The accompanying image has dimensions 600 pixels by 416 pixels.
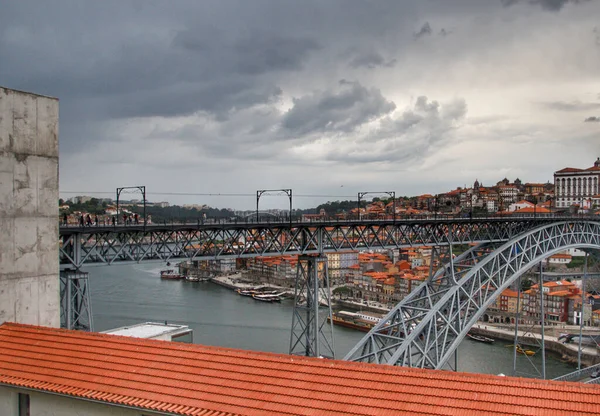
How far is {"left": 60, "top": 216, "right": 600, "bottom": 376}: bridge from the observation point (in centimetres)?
1596

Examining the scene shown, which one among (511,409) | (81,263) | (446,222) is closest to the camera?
(511,409)

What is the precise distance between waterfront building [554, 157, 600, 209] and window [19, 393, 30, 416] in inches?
2975

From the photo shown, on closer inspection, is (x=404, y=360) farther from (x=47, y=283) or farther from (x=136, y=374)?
(x=136, y=374)

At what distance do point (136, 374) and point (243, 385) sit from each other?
1234 mm

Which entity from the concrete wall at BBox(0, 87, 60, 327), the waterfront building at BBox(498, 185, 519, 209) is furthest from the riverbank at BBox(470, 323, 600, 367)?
the waterfront building at BBox(498, 185, 519, 209)

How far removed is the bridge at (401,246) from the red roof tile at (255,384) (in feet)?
24.5

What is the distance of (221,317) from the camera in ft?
140

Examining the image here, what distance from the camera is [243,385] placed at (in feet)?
19.2

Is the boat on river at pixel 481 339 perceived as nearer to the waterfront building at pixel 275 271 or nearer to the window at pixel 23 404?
the waterfront building at pixel 275 271

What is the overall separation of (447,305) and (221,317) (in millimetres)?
25514

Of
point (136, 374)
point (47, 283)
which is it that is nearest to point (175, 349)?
point (136, 374)

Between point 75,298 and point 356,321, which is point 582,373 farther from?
point 356,321

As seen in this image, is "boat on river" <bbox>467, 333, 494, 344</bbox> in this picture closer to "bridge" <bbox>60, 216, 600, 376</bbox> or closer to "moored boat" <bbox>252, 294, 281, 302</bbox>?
"bridge" <bbox>60, 216, 600, 376</bbox>

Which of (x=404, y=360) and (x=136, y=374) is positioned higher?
(x=136, y=374)
